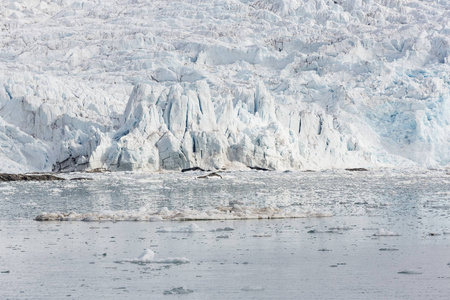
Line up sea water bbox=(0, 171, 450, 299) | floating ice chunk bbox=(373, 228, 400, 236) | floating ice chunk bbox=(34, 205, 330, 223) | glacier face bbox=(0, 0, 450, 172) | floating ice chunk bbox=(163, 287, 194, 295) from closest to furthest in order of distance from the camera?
1. floating ice chunk bbox=(163, 287, 194, 295)
2. sea water bbox=(0, 171, 450, 299)
3. floating ice chunk bbox=(373, 228, 400, 236)
4. floating ice chunk bbox=(34, 205, 330, 223)
5. glacier face bbox=(0, 0, 450, 172)

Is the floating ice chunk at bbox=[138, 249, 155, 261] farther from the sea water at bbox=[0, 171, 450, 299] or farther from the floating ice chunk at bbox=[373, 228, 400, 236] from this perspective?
the floating ice chunk at bbox=[373, 228, 400, 236]

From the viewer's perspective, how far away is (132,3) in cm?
11688

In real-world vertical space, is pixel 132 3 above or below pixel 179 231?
above

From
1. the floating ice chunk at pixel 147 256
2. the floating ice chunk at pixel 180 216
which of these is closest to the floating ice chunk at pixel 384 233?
the floating ice chunk at pixel 180 216

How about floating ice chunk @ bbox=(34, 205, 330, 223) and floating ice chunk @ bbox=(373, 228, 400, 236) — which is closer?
floating ice chunk @ bbox=(373, 228, 400, 236)

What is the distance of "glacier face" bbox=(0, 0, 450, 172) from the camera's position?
45375 mm

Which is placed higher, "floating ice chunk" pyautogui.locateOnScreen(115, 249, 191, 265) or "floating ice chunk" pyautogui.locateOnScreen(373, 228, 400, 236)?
"floating ice chunk" pyautogui.locateOnScreen(115, 249, 191, 265)

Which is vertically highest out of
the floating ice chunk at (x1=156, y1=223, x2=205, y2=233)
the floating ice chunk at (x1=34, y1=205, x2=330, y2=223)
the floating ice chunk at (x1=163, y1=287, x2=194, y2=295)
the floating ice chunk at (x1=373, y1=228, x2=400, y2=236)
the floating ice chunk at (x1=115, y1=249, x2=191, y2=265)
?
the floating ice chunk at (x1=163, y1=287, x2=194, y2=295)

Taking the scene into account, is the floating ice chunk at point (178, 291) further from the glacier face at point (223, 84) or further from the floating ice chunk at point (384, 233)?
the glacier face at point (223, 84)

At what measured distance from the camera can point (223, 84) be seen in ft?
235

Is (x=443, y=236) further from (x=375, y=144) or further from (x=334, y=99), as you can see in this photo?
(x=334, y=99)

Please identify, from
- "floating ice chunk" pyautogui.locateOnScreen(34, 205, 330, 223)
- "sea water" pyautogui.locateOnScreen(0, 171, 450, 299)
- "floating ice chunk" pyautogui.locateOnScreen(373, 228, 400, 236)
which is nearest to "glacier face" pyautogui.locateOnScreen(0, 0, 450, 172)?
"floating ice chunk" pyautogui.locateOnScreen(34, 205, 330, 223)

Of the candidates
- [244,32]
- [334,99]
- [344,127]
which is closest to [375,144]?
[344,127]

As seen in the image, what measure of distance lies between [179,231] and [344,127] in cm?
4470
